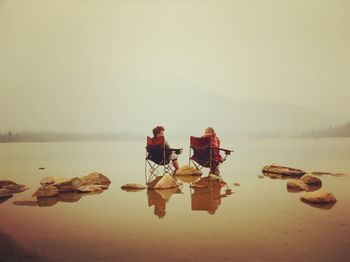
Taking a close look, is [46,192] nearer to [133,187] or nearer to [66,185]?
[66,185]

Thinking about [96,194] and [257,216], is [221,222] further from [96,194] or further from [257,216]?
[96,194]

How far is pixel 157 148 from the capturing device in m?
6.75

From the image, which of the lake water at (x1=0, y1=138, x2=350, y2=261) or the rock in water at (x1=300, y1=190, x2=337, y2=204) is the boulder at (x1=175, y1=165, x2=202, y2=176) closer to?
the lake water at (x1=0, y1=138, x2=350, y2=261)

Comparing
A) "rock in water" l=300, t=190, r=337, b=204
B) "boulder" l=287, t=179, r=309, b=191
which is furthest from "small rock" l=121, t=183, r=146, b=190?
"rock in water" l=300, t=190, r=337, b=204

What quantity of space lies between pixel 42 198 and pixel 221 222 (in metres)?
3.00

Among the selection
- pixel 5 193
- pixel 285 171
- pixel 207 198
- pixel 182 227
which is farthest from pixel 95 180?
pixel 285 171

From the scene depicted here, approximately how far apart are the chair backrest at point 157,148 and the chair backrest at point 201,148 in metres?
0.66

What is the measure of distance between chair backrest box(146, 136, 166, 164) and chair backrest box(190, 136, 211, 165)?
0.66 metres

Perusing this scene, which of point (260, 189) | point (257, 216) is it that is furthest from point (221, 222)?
point (260, 189)

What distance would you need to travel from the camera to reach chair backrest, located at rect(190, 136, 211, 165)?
6340 mm

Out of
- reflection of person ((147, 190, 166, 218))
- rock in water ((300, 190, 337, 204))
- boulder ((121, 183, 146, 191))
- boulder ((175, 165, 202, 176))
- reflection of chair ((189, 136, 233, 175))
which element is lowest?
boulder ((175, 165, 202, 176))

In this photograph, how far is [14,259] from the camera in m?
2.14

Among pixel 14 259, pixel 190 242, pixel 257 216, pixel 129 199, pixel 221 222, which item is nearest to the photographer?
pixel 14 259

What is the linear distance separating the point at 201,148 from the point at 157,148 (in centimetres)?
98
